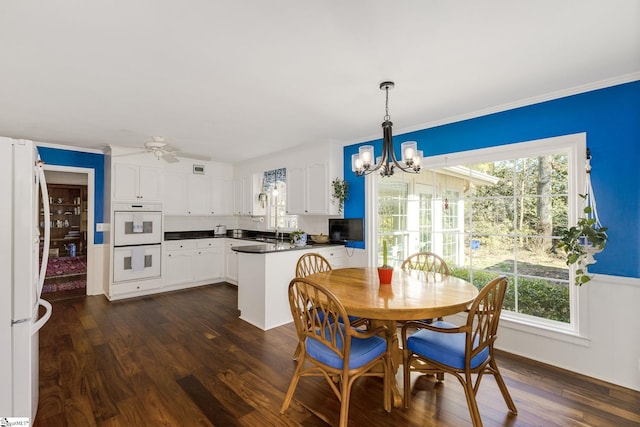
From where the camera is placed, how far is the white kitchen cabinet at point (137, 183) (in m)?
4.59

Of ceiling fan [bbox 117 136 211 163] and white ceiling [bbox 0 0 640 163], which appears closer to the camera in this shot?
white ceiling [bbox 0 0 640 163]

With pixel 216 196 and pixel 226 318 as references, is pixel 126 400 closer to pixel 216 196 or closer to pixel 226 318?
pixel 226 318

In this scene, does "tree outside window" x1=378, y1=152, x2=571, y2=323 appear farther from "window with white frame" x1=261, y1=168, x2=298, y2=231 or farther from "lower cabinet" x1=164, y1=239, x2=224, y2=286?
"lower cabinet" x1=164, y1=239, x2=224, y2=286

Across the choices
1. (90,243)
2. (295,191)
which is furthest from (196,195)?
(295,191)

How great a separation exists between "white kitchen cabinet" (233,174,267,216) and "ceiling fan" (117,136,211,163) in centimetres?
83

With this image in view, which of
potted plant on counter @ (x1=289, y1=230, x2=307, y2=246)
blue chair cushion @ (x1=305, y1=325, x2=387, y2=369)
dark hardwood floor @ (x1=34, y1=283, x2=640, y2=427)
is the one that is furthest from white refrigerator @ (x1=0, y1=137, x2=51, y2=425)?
potted plant on counter @ (x1=289, y1=230, x2=307, y2=246)

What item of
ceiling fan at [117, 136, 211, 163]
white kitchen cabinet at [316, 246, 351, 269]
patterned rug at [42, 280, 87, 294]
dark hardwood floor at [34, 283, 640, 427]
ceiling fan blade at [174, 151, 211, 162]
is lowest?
dark hardwood floor at [34, 283, 640, 427]

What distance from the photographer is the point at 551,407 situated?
6.64 feet

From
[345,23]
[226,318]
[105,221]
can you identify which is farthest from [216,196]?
[345,23]

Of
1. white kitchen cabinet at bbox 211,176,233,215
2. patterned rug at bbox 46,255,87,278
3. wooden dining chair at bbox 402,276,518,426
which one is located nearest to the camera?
wooden dining chair at bbox 402,276,518,426

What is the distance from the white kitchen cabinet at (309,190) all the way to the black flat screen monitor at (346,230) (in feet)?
0.86

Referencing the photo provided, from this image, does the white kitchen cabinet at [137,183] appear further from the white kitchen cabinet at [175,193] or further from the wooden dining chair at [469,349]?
the wooden dining chair at [469,349]

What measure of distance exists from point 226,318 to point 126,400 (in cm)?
166

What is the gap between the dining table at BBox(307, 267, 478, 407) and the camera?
1771mm
